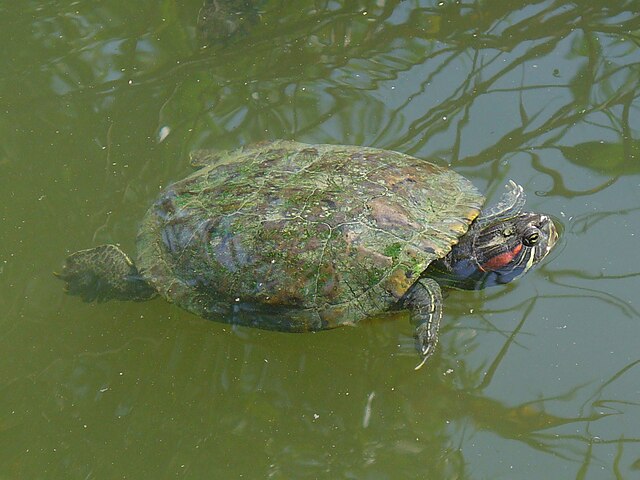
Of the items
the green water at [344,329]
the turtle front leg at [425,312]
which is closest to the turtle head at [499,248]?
the green water at [344,329]

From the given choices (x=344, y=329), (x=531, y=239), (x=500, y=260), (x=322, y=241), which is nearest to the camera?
(x=322, y=241)

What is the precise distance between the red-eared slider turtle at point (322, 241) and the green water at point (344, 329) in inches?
11.6

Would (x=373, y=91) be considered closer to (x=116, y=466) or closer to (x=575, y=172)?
(x=575, y=172)

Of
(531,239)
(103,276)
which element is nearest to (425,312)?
(531,239)

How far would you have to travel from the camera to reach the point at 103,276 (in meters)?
3.86

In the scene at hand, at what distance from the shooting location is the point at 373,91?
4.93 m

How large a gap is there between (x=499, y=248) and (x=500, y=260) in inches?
3.1

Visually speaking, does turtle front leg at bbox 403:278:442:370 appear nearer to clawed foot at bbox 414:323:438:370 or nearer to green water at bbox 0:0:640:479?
clawed foot at bbox 414:323:438:370

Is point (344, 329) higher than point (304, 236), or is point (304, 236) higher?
point (304, 236)

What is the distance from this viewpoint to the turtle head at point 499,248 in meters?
3.49

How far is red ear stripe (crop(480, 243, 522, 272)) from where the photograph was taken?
350 cm

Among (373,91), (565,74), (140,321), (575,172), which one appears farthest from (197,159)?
(565,74)

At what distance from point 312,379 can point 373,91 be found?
2383mm

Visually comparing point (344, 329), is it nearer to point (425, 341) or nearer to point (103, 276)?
point (425, 341)
